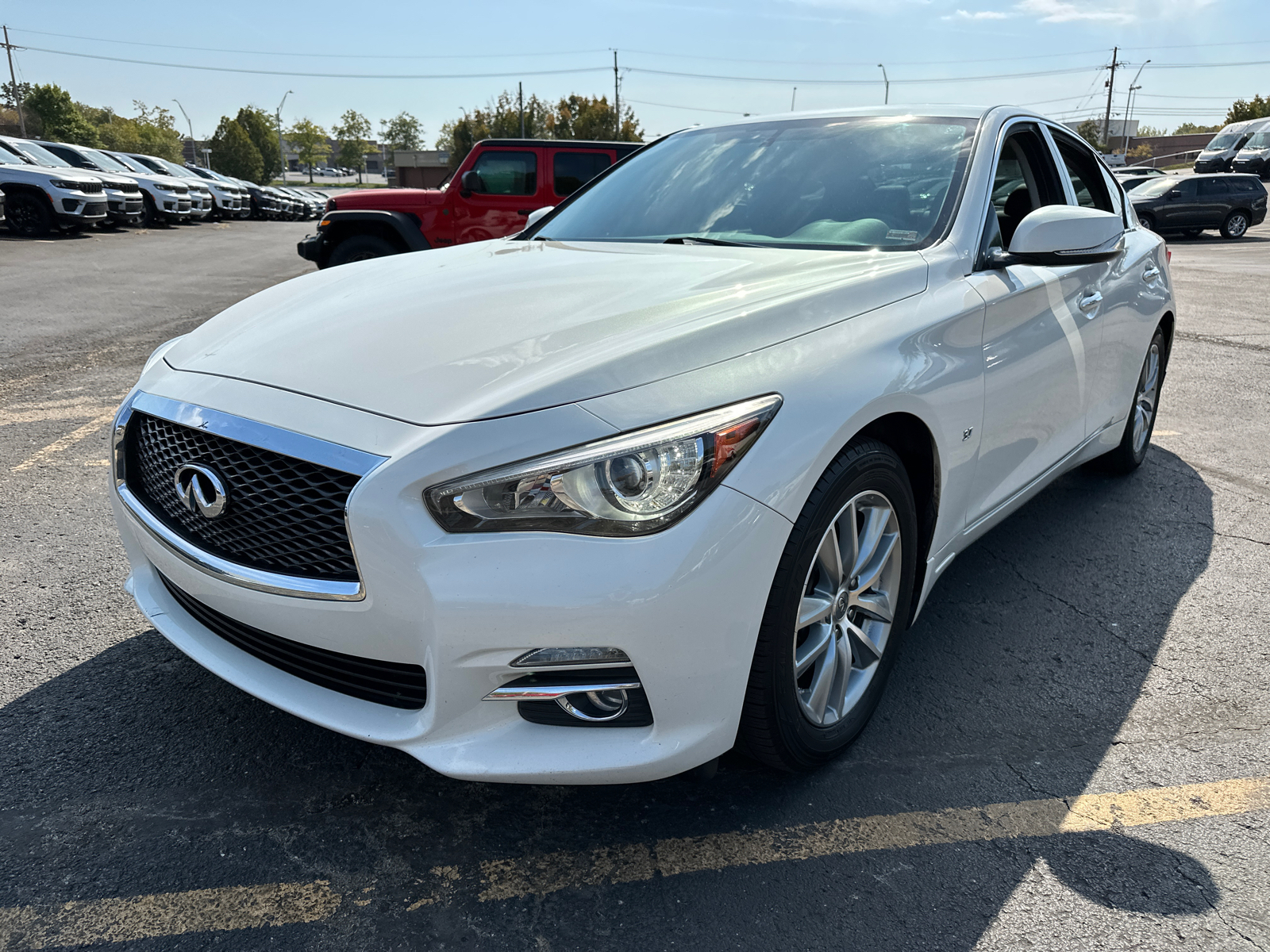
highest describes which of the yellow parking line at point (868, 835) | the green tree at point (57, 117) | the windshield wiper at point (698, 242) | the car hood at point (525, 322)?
the green tree at point (57, 117)

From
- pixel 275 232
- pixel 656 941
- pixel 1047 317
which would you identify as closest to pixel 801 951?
pixel 656 941

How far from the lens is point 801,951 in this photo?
182cm

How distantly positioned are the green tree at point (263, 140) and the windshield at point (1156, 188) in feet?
241

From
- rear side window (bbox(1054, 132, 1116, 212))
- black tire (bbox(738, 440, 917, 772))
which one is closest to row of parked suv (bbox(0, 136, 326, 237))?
rear side window (bbox(1054, 132, 1116, 212))

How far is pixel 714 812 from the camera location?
2.23 meters

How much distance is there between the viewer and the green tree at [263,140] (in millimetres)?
85500

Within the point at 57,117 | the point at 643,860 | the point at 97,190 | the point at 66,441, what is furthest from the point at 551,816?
the point at 57,117

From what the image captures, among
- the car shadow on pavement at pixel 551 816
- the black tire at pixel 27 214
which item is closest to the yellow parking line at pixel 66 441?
the car shadow on pavement at pixel 551 816

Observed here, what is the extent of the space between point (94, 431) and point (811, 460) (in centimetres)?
458

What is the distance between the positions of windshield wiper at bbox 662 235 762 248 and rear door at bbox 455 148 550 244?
25.1 ft

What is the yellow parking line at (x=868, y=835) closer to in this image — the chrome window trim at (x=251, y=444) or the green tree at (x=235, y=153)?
the chrome window trim at (x=251, y=444)

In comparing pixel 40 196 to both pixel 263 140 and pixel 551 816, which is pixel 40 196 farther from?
pixel 263 140

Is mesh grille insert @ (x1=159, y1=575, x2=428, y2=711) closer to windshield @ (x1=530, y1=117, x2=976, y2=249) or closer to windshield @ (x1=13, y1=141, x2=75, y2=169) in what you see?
windshield @ (x1=530, y1=117, x2=976, y2=249)

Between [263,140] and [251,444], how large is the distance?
101081 millimetres
